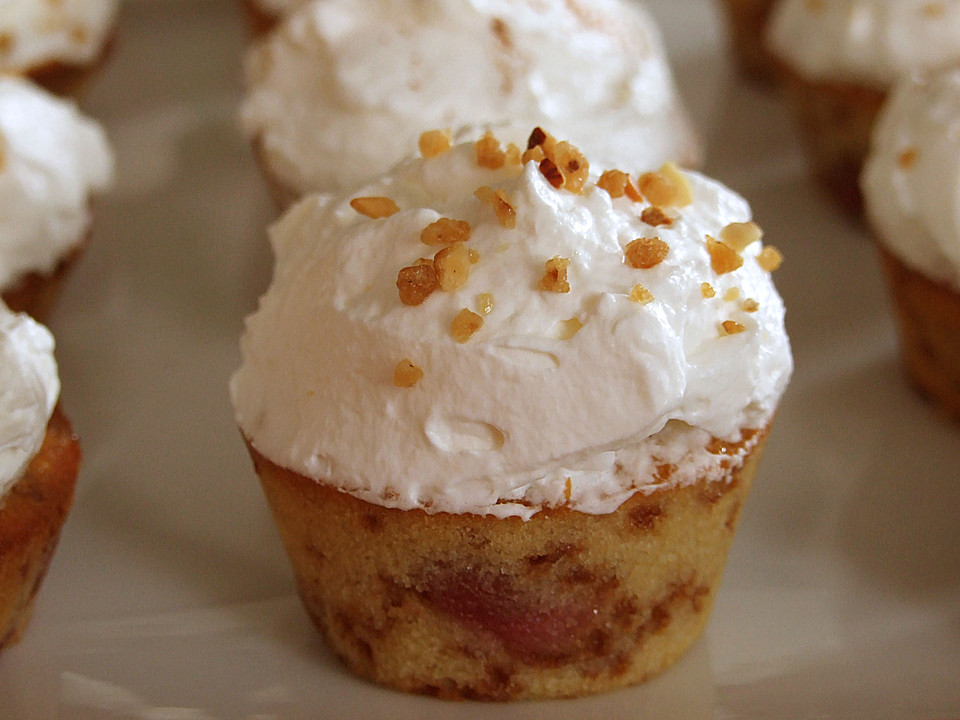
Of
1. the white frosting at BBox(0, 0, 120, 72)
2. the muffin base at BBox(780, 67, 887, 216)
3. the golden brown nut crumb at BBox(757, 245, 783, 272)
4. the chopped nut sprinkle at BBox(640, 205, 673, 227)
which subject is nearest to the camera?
the chopped nut sprinkle at BBox(640, 205, 673, 227)

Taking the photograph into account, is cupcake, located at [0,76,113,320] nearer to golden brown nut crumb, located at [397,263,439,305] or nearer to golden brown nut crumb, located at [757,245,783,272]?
golden brown nut crumb, located at [397,263,439,305]

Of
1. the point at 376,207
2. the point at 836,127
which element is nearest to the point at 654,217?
the point at 376,207

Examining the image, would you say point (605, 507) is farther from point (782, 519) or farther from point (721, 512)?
point (782, 519)

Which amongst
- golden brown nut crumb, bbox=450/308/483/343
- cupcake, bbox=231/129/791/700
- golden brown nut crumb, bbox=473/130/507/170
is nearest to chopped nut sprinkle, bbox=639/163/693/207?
cupcake, bbox=231/129/791/700

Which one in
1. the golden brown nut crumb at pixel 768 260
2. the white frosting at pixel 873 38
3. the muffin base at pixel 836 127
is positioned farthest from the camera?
the muffin base at pixel 836 127

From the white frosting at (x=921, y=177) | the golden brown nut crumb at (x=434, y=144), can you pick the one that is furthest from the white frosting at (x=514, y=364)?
the white frosting at (x=921, y=177)

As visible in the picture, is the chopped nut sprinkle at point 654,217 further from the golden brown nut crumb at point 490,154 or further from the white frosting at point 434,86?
the white frosting at point 434,86

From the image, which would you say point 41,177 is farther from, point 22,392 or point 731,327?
point 731,327
